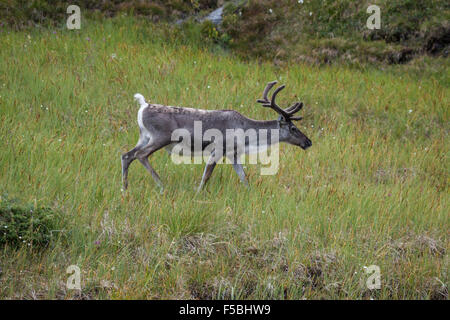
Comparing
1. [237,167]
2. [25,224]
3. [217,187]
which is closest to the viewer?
[25,224]

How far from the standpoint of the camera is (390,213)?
7.05 meters

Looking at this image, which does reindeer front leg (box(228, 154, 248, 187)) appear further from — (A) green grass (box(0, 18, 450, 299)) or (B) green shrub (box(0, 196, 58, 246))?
(B) green shrub (box(0, 196, 58, 246))

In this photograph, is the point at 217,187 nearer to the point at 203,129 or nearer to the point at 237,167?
the point at 237,167

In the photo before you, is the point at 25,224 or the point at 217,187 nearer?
the point at 25,224

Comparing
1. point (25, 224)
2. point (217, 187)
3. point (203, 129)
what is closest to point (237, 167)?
point (217, 187)

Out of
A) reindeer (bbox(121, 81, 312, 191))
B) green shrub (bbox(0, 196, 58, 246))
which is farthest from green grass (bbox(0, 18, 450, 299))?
reindeer (bbox(121, 81, 312, 191))

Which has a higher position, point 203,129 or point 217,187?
point 203,129

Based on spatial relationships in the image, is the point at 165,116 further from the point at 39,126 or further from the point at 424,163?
the point at 424,163

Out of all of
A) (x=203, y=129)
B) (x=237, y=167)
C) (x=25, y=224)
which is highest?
(x=203, y=129)

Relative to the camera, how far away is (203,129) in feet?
25.6

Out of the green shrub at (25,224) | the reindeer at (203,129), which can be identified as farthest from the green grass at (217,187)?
the reindeer at (203,129)

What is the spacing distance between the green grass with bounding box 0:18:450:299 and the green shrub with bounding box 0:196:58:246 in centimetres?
13

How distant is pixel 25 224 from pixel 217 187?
9.68ft

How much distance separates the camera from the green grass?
5590 millimetres
